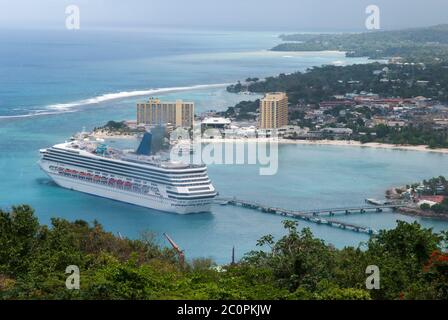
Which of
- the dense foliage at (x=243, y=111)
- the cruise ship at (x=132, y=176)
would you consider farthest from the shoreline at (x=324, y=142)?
the cruise ship at (x=132, y=176)

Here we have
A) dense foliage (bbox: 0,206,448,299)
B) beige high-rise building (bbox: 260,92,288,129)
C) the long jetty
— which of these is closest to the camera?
dense foliage (bbox: 0,206,448,299)

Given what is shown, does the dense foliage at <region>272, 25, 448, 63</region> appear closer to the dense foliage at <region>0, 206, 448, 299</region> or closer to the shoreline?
the shoreline

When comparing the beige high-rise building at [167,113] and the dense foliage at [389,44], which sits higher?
the dense foliage at [389,44]

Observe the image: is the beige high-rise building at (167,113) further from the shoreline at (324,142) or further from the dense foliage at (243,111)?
the dense foliage at (243,111)

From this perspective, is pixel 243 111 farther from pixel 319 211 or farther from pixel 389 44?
pixel 389 44

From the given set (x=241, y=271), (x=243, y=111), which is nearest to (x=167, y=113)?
(x=243, y=111)

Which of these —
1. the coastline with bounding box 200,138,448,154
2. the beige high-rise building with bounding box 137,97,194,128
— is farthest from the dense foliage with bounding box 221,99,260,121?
the coastline with bounding box 200,138,448,154
